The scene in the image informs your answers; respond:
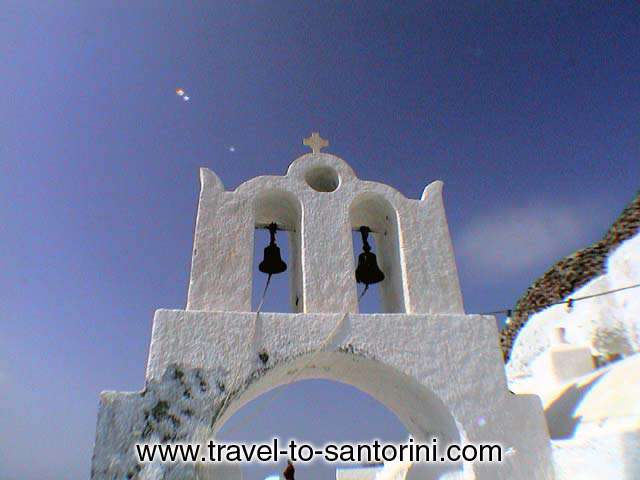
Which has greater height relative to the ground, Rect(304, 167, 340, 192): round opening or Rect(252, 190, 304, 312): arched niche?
Rect(304, 167, 340, 192): round opening

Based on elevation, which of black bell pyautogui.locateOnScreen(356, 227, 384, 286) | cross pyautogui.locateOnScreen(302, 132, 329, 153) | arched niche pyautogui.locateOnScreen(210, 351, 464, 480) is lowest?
arched niche pyautogui.locateOnScreen(210, 351, 464, 480)

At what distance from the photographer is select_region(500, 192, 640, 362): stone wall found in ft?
30.8

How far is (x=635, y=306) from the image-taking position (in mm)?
8289

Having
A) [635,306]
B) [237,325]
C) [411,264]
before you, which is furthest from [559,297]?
[237,325]

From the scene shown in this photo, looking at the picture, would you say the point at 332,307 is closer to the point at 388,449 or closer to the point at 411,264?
the point at 411,264

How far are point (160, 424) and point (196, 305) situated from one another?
1153 mm

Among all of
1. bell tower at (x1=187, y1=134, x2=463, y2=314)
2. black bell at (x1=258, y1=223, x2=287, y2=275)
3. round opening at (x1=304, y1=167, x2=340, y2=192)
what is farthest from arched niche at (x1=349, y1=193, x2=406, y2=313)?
black bell at (x1=258, y1=223, x2=287, y2=275)

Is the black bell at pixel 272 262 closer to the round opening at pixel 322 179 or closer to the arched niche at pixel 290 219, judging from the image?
the arched niche at pixel 290 219

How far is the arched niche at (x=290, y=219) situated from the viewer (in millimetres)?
5395

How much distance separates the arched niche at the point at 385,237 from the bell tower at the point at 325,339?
0.10 feet

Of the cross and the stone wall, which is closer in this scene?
the cross

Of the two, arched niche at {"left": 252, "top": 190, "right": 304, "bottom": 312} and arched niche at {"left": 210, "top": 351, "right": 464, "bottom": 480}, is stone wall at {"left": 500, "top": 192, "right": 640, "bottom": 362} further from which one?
arched niche at {"left": 252, "top": 190, "right": 304, "bottom": 312}

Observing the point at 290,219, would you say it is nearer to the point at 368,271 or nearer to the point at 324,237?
the point at 324,237

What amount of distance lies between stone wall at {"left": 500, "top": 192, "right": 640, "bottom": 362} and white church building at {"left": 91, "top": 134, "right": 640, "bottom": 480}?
5546 millimetres
